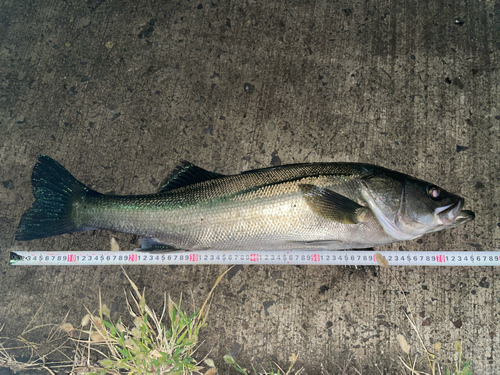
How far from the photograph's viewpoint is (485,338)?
10.0 feet

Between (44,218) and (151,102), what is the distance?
1664mm

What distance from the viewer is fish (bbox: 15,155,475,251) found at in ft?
9.04

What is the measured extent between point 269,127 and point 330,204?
1278mm

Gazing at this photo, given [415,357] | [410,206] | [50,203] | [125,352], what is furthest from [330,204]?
[50,203]

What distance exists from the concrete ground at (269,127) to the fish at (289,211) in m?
0.57

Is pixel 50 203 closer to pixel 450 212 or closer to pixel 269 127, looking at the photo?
pixel 269 127

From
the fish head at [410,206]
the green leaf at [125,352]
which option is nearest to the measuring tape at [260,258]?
the fish head at [410,206]

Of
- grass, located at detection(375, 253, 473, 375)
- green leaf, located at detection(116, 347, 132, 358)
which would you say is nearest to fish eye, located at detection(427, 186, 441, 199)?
grass, located at detection(375, 253, 473, 375)

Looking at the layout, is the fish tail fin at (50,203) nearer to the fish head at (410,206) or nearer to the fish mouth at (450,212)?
the fish head at (410,206)

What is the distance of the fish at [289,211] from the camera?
9.04 ft

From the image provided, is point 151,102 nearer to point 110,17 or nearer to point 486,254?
point 110,17

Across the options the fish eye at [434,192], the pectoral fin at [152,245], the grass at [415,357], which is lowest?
the grass at [415,357]

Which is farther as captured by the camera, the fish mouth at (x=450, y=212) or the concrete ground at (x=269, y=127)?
the concrete ground at (x=269, y=127)

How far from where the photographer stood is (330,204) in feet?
8.94
